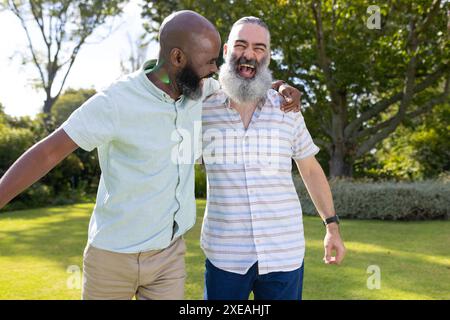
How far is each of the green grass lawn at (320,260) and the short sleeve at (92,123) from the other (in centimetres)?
364

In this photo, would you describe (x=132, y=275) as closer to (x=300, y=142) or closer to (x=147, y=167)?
(x=147, y=167)

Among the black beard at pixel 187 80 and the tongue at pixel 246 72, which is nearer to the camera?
the black beard at pixel 187 80

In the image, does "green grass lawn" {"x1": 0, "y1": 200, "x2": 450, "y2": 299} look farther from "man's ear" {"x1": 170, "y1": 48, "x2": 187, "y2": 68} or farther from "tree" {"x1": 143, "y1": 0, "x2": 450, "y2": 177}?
"tree" {"x1": 143, "y1": 0, "x2": 450, "y2": 177}

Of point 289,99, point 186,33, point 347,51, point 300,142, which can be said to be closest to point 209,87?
point 289,99

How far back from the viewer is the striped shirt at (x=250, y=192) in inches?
107

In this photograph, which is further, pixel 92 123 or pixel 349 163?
pixel 349 163

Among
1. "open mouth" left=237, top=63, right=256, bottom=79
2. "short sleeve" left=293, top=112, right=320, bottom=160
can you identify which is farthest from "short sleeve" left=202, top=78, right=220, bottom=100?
"short sleeve" left=293, top=112, right=320, bottom=160

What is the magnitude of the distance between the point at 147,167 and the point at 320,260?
551 centimetres

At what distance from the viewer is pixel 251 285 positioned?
275cm

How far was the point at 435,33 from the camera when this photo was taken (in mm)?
14289

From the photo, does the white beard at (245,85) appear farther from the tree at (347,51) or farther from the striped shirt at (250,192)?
the tree at (347,51)

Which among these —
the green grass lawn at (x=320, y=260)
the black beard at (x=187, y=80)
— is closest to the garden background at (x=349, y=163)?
the green grass lawn at (x=320, y=260)
